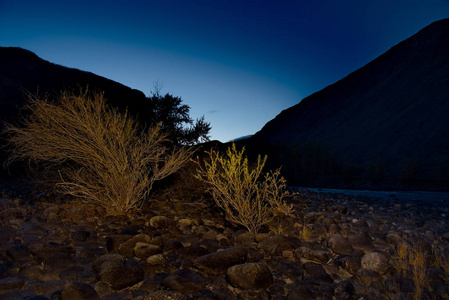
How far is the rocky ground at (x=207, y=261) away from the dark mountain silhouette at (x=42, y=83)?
39.3ft

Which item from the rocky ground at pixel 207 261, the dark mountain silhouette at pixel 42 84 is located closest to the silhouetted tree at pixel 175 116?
the dark mountain silhouette at pixel 42 84

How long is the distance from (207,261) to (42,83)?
2210 centimetres

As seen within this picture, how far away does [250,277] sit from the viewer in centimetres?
257

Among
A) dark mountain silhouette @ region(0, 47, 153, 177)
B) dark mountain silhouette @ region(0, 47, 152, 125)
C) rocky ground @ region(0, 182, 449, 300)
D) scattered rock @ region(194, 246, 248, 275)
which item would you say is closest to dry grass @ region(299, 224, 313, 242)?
rocky ground @ region(0, 182, 449, 300)

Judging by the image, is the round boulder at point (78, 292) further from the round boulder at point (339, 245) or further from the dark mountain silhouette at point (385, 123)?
the dark mountain silhouette at point (385, 123)

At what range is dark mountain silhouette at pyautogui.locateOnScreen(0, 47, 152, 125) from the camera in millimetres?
16297

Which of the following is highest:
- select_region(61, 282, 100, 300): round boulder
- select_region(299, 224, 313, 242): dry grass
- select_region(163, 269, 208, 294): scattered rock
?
select_region(299, 224, 313, 242): dry grass

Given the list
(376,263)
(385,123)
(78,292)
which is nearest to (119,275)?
(78,292)

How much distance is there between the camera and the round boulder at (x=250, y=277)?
2.54m

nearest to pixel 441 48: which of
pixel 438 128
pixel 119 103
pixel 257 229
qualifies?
pixel 438 128

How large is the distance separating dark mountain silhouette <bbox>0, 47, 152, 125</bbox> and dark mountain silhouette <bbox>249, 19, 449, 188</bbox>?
30.5 feet

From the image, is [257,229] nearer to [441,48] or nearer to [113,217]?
[113,217]

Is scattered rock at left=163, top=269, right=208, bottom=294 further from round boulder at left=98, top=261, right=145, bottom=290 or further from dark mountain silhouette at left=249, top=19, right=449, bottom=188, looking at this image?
dark mountain silhouette at left=249, top=19, right=449, bottom=188

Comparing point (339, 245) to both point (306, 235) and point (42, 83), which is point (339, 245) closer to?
point (306, 235)
